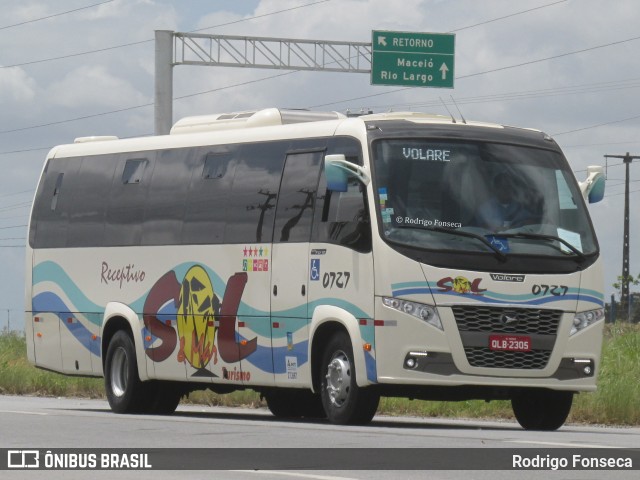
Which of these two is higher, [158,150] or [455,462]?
[158,150]

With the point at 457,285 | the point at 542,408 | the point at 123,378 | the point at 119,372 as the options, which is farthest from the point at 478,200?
the point at 119,372

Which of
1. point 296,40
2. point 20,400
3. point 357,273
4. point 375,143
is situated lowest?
point 20,400

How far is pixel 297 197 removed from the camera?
21.1 meters

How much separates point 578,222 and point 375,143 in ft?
7.57

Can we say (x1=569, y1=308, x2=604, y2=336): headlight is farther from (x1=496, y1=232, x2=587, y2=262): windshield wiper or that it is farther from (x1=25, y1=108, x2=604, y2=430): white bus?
(x1=496, y1=232, x2=587, y2=262): windshield wiper

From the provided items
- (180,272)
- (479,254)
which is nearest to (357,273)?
(479,254)

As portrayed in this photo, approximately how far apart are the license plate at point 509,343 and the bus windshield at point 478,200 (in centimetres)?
84

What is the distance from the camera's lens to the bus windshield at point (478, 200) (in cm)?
1944

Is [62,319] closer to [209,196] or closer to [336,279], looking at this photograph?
[209,196]

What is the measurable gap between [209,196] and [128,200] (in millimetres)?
1989

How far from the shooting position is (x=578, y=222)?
20219 millimetres

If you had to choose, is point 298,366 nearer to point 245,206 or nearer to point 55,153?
point 245,206

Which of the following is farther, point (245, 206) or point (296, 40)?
point (296, 40)

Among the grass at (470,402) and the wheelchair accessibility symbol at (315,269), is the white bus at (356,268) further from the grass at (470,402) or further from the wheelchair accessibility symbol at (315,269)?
the grass at (470,402)
